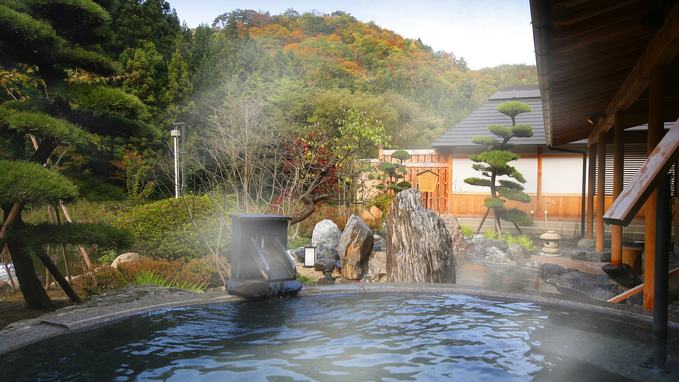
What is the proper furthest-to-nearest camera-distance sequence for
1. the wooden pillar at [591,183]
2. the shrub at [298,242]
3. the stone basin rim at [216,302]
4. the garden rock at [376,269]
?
the shrub at [298,242]
the wooden pillar at [591,183]
the garden rock at [376,269]
the stone basin rim at [216,302]

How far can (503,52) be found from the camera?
1396 inches

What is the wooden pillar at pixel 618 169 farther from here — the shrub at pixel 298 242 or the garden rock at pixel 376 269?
the shrub at pixel 298 242

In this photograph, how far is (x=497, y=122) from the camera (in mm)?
13781

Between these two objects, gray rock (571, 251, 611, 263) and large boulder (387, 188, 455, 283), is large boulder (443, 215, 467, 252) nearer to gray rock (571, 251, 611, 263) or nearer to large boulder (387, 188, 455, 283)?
gray rock (571, 251, 611, 263)

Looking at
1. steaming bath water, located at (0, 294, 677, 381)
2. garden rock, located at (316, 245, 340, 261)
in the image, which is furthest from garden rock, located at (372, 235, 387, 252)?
steaming bath water, located at (0, 294, 677, 381)

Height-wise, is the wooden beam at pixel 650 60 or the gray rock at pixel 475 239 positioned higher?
the wooden beam at pixel 650 60

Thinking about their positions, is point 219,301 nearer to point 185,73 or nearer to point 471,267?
point 471,267

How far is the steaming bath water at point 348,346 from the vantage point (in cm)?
212

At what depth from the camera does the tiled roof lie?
12617mm

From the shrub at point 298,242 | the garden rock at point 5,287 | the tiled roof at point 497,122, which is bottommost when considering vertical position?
the garden rock at point 5,287

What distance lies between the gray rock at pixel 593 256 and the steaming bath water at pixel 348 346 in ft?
14.4

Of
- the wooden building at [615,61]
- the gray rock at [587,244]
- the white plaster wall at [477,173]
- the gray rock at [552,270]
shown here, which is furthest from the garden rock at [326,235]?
the white plaster wall at [477,173]

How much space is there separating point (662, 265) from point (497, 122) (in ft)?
42.2

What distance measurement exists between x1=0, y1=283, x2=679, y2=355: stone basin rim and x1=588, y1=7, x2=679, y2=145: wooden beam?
2.08m
